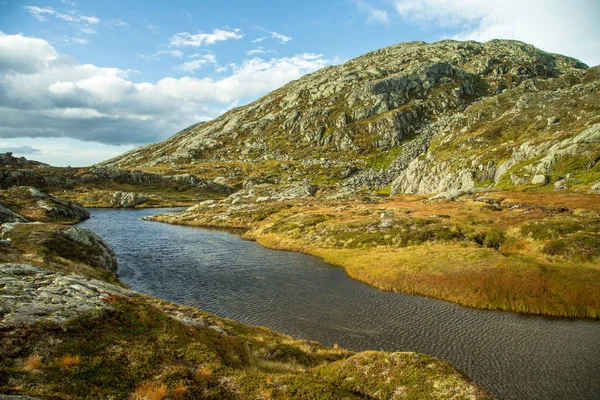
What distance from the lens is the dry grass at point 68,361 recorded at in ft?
47.6

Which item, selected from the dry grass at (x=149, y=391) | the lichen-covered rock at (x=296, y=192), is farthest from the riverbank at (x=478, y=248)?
the lichen-covered rock at (x=296, y=192)

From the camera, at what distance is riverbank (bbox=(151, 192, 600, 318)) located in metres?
42.3

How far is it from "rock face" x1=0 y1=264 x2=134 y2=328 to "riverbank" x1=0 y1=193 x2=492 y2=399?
52mm

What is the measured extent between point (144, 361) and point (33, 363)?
4.40 metres

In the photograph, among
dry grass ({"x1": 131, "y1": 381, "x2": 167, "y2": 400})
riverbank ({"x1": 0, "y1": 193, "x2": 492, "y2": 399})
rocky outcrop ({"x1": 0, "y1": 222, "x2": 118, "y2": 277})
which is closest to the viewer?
dry grass ({"x1": 131, "y1": 381, "x2": 167, "y2": 400})

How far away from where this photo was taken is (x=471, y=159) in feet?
506

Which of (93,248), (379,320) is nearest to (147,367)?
(379,320)

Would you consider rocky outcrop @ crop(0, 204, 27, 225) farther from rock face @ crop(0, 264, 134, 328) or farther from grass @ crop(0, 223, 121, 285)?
rock face @ crop(0, 264, 134, 328)

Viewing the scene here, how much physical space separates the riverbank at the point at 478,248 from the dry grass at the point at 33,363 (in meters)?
41.8

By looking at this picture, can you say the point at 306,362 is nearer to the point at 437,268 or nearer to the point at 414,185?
the point at 437,268

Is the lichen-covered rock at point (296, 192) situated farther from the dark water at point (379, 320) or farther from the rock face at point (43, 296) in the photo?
the rock face at point (43, 296)

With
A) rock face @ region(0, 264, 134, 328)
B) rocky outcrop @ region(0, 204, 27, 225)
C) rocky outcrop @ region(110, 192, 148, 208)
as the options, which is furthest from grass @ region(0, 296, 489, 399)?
rocky outcrop @ region(110, 192, 148, 208)

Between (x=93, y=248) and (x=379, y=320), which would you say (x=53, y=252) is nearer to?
(x=93, y=248)

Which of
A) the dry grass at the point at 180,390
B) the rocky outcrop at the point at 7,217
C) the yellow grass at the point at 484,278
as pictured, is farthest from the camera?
the rocky outcrop at the point at 7,217
